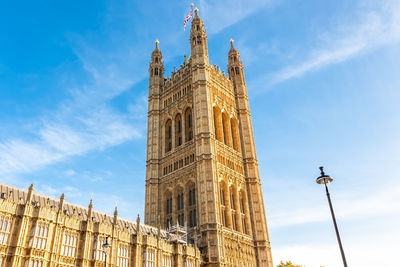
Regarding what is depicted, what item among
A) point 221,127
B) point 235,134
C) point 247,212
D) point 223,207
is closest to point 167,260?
point 223,207

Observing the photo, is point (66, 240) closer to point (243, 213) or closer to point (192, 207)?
point (192, 207)

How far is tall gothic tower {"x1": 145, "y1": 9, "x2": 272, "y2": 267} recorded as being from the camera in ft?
169

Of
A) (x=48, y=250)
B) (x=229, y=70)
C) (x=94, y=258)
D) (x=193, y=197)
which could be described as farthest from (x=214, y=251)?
(x=229, y=70)

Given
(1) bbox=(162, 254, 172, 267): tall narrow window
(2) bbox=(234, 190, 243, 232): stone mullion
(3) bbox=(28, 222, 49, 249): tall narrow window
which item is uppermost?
(2) bbox=(234, 190, 243, 232): stone mullion

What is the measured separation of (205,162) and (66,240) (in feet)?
85.6

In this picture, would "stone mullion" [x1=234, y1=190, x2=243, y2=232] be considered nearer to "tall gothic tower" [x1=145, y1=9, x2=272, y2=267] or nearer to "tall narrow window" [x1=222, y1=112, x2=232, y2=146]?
"tall gothic tower" [x1=145, y1=9, x2=272, y2=267]

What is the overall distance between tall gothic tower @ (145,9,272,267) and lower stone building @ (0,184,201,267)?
29.2ft

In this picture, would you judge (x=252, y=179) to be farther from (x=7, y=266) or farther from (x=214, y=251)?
(x=7, y=266)

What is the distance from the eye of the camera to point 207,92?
2413 inches

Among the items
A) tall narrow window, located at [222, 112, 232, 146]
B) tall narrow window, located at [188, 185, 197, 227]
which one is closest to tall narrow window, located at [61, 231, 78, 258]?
tall narrow window, located at [188, 185, 197, 227]

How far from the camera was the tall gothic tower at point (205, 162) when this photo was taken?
51625 millimetres

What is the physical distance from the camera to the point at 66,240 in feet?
108

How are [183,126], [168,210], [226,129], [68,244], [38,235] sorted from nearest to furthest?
1. [38,235]
2. [68,244]
3. [168,210]
4. [183,126]
5. [226,129]

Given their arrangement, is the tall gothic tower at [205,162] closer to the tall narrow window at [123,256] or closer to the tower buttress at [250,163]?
the tower buttress at [250,163]
